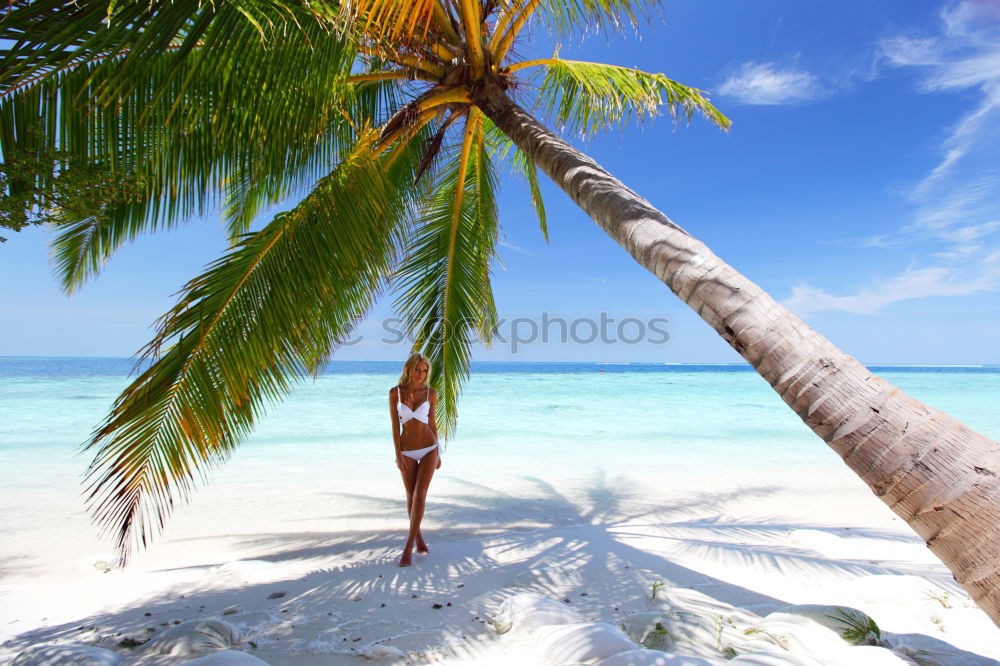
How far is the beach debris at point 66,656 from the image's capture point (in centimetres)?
225

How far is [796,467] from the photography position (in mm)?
8883

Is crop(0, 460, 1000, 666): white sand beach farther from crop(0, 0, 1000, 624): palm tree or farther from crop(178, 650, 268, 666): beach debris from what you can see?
crop(0, 0, 1000, 624): palm tree

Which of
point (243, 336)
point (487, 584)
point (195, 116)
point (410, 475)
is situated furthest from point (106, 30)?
point (487, 584)

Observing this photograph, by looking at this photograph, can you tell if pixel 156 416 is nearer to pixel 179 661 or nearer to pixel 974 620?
pixel 179 661

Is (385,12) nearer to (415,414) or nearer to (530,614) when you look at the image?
(415,414)

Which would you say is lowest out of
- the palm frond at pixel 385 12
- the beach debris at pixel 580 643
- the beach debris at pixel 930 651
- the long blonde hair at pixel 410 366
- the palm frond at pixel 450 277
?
the beach debris at pixel 580 643

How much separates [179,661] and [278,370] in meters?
1.54

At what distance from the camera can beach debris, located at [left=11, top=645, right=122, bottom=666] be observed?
2.25 m

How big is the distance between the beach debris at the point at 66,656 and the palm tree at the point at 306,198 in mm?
465

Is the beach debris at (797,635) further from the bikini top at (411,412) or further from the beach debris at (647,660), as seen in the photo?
the bikini top at (411,412)

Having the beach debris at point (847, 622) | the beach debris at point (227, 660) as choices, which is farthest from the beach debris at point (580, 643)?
the beach debris at point (227, 660)

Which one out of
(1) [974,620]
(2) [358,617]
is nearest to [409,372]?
(2) [358,617]

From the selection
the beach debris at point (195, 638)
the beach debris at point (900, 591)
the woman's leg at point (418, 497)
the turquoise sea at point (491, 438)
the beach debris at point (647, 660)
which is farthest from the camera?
the turquoise sea at point (491, 438)

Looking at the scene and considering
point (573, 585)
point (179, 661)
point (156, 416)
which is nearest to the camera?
point (179, 661)
